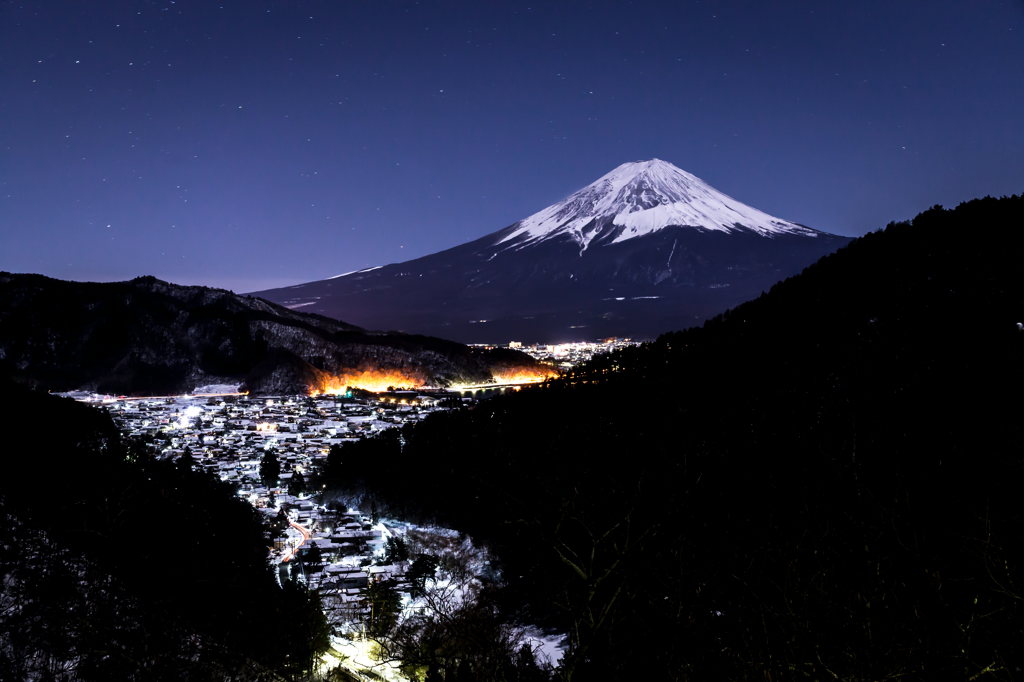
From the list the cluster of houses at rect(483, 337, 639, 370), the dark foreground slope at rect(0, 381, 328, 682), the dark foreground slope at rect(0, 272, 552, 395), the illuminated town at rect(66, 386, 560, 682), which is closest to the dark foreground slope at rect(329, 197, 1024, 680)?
the illuminated town at rect(66, 386, 560, 682)

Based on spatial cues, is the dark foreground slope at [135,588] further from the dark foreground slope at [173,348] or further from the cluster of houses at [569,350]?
the cluster of houses at [569,350]

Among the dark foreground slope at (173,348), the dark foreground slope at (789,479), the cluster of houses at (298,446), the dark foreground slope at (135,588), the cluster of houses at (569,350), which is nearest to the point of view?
the dark foreground slope at (789,479)

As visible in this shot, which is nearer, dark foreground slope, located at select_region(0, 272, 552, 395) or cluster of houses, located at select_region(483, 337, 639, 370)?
dark foreground slope, located at select_region(0, 272, 552, 395)

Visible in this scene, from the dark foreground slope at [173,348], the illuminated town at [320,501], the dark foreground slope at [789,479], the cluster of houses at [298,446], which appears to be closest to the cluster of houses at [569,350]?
the dark foreground slope at [173,348]

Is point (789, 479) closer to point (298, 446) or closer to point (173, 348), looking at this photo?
point (298, 446)

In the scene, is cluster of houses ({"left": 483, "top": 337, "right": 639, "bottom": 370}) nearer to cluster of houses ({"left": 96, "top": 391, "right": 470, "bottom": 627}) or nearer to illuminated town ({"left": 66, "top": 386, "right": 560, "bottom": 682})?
cluster of houses ({"left": 96, "top": 391, "right": 470, "bottom": 627})

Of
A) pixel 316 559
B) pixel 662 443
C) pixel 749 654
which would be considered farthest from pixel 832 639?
pixel 662 443

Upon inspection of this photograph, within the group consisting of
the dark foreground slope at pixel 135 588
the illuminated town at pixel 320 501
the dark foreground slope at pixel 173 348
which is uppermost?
the dark foreground slope at pixel 173 348
